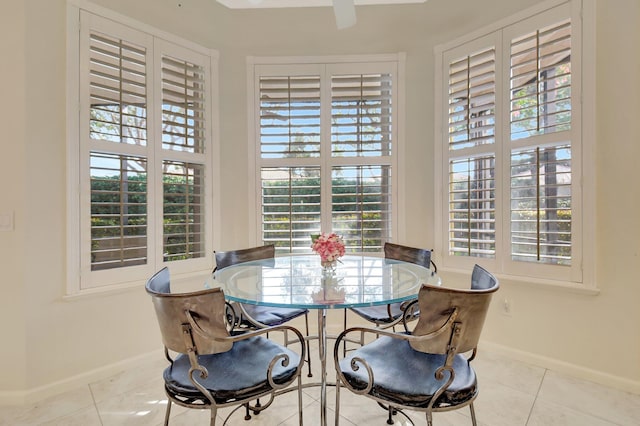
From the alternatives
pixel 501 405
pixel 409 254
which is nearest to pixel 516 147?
pixel 409 254

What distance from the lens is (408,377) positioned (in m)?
1.30

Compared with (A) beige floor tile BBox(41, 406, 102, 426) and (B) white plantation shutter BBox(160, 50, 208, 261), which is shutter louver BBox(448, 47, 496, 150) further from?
(A) beige floor tile BBox(41, 406, 102, 426)

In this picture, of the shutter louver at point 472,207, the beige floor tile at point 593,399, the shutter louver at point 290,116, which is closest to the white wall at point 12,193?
the shutter louver at point 290,116

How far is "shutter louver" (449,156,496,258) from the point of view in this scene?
2547mm

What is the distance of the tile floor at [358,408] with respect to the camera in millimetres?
1740

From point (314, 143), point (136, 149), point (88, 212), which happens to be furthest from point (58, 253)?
point (314, 143)

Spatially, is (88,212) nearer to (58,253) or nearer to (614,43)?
(58,253)

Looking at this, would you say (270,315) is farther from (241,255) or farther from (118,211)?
(118,211)

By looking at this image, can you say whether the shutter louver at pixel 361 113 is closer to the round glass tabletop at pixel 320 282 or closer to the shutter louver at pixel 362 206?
the shutter louver at pixel 362 206

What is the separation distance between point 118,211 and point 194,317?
1.56m

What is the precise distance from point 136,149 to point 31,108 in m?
0.62

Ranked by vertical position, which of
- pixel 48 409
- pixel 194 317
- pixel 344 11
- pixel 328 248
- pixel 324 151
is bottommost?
pixel 48 409

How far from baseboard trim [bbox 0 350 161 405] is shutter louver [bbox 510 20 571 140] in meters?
3.45

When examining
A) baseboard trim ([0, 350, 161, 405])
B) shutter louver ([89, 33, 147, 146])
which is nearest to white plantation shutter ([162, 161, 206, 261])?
shutter louver ([89, 33, 147, 146])
